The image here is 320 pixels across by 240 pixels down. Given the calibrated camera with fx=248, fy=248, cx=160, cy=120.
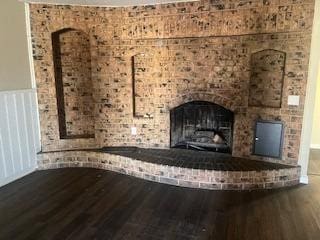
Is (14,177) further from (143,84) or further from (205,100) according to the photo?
(205,100)

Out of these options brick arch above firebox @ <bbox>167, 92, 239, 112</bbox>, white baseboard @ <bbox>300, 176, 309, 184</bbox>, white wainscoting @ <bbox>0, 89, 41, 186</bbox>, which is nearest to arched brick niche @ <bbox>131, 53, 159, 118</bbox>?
brick arch above firebox @ <bbox>167, 92, 239, 112</bbox>

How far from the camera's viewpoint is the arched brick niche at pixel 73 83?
413 cm

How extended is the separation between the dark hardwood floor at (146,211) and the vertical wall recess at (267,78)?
1271 millimetres

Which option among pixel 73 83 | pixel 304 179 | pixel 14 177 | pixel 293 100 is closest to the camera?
pixel 293 100

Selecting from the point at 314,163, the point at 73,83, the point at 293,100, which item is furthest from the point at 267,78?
the point at 73,83

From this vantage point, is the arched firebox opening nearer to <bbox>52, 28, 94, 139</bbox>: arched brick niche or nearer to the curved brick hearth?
the curved brick hearth

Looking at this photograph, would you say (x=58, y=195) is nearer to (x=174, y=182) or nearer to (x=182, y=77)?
(x=174, y=182)

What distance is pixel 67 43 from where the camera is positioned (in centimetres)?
415

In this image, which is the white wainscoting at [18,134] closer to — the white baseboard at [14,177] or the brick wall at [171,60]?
the white baseboard at [14,177]

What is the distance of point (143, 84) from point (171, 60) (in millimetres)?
609

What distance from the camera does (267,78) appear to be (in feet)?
11.7

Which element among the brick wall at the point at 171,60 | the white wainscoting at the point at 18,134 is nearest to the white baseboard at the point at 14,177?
the white wainscoting at the point at 18,134

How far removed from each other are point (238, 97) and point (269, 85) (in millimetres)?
460

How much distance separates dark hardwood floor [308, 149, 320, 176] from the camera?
3880mm
